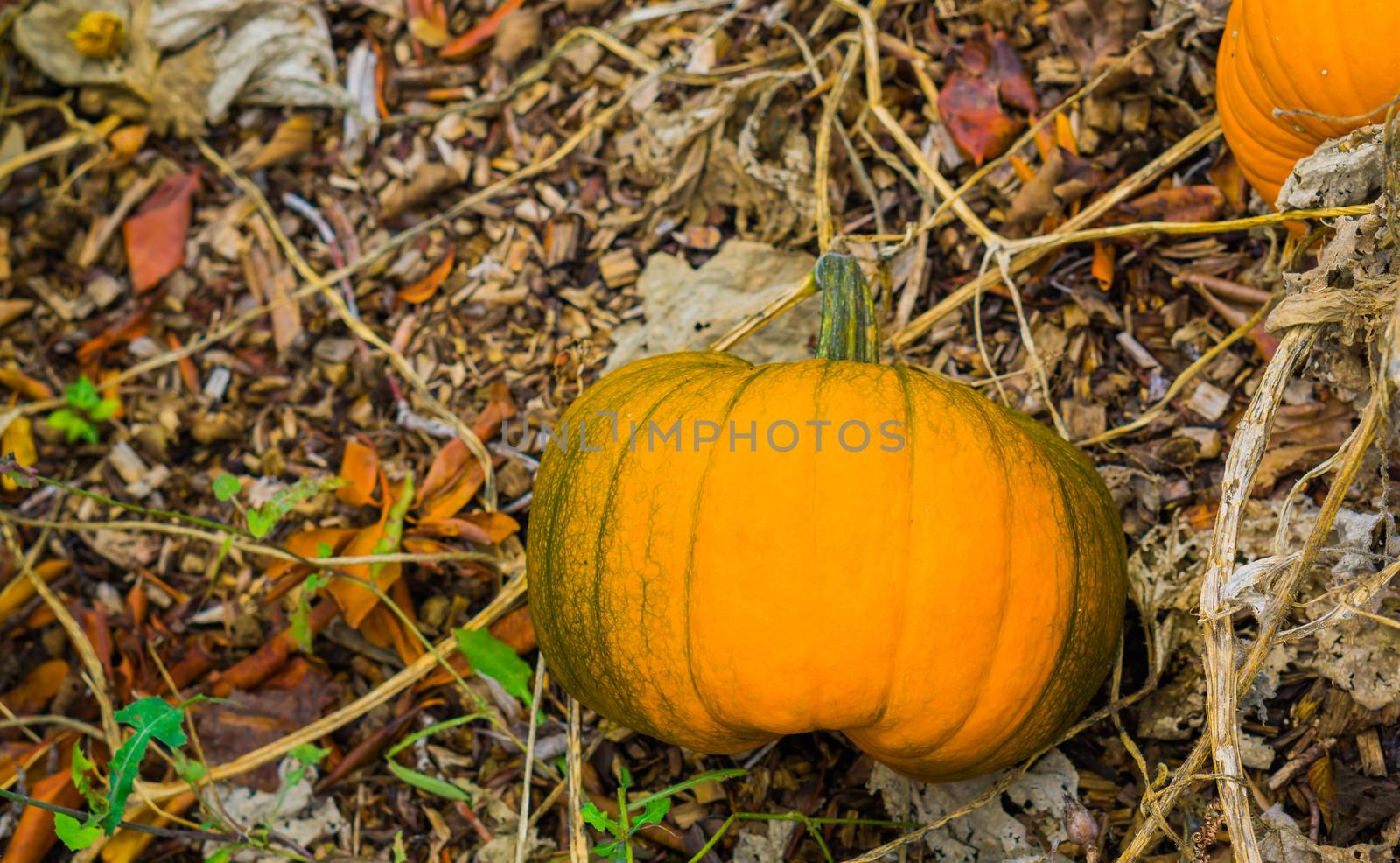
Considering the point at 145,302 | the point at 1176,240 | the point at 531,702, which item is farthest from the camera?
the point at 145,302

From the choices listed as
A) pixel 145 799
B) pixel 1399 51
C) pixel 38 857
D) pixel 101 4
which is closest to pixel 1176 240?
pixel 1399 51

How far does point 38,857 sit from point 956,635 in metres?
2.24

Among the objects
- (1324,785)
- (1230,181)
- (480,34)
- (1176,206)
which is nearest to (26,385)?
(480,34)

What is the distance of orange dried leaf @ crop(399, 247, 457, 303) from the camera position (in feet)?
10.1

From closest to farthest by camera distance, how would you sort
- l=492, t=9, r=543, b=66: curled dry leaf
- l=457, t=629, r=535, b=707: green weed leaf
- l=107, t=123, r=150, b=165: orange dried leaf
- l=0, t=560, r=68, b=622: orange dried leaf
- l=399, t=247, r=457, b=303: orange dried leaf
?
l=457, t=629, r=535, b=707: green weed leaf < l=0, t=560, r=68, b=622: orange dried leaf < l=399, t=247, r=457, b=303: orange dried leaf < l=492, t=9, r=543, b=66: curled dry leaf < l=107, t=123, r=150, b=165: orange dried leaf

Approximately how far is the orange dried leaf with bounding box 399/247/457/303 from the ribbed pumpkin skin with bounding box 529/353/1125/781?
132 cm

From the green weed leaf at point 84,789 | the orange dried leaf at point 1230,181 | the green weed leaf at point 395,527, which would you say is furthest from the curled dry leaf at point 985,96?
the green weed leaf at point 84,789

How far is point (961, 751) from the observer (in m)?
1.87

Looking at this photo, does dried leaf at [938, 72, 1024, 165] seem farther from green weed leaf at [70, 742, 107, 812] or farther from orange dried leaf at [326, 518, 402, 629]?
green weed leaf at [70, 742, 107, 812]

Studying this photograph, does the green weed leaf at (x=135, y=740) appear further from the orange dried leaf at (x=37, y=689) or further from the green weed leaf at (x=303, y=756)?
the orange dried leaf at (x=37, y=689)

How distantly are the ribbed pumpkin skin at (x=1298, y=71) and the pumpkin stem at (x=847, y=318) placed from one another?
811 mm

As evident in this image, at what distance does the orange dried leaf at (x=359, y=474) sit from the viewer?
280cm

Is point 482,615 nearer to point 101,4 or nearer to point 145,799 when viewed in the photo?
point 145,799

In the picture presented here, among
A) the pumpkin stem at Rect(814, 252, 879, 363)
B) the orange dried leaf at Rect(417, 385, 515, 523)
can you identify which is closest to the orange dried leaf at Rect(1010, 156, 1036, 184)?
the pumpkin stem at Rect(814, 252, 879, 363)
